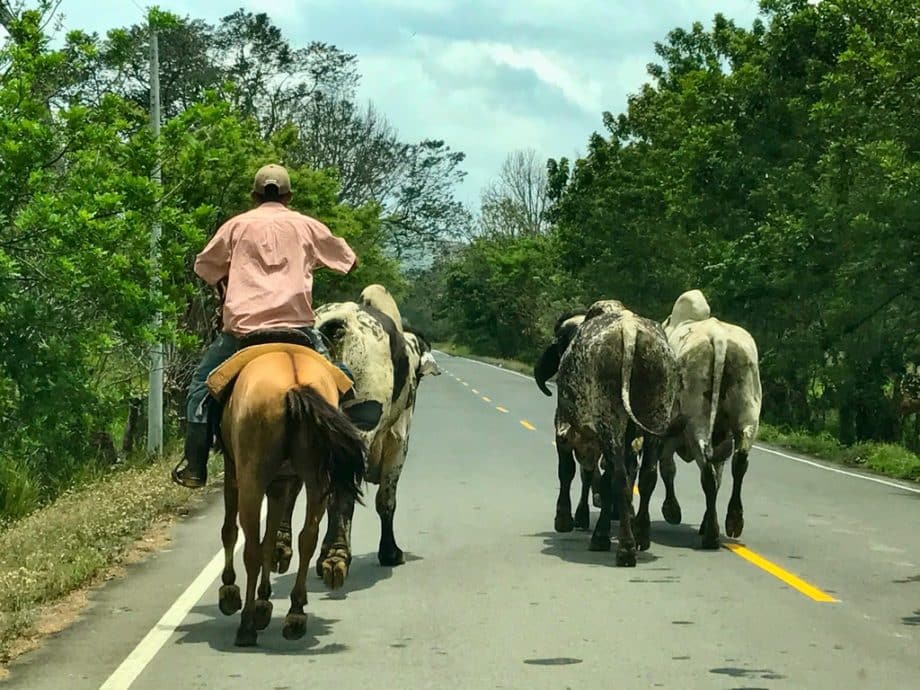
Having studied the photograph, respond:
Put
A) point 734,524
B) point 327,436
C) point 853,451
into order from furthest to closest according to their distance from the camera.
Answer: point 853,451 < point 734,524 < point 327,436

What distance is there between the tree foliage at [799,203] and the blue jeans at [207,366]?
14.2 m

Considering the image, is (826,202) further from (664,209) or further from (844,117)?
(664,209)

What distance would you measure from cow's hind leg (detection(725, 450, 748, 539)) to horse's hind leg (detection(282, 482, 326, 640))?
5132mm

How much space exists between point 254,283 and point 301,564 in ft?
5.36

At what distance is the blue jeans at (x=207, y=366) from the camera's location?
8648 millimetres

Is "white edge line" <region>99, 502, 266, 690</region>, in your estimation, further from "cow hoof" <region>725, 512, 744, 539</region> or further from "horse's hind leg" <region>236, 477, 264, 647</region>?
"cow hoof" <region>725, 512, 744, 539</region>

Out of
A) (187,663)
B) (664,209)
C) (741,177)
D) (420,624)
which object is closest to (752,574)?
(420,624)

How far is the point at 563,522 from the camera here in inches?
522

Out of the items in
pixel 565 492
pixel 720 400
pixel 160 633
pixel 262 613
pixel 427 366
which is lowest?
pixel 160 633

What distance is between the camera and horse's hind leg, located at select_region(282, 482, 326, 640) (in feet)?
27.2

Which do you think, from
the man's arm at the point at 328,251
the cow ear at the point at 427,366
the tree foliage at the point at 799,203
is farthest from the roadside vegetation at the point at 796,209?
the man's arm at the point at 328,251

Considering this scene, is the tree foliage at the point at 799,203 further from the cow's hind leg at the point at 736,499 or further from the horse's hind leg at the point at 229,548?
the horse's hind leg at the point at 229,548

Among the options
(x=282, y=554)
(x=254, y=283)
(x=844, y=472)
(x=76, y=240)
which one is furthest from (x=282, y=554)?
(x=844, y=472)

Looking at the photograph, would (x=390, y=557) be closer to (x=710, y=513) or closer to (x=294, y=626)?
(x=710, y=513)
